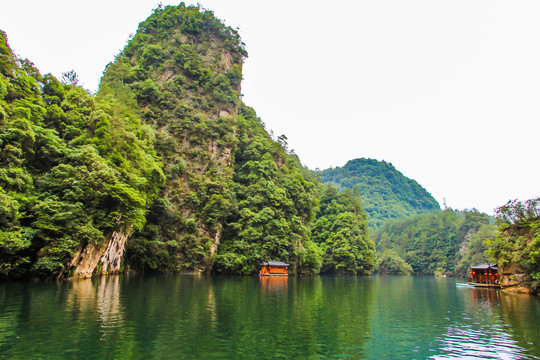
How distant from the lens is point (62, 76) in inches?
1756

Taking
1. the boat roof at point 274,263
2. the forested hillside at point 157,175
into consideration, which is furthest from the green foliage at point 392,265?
the boat roof at point 274,263

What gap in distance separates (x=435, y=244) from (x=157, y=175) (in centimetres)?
9285

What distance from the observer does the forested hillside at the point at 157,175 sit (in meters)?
25.4

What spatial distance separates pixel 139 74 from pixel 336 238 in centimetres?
4963

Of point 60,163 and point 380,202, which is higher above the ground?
point 380,202

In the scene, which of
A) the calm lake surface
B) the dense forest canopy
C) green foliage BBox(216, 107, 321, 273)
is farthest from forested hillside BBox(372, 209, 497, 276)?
the calm lake surface

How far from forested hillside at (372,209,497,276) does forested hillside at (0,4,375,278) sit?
982 inches

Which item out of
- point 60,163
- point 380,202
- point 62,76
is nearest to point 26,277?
point 60,163

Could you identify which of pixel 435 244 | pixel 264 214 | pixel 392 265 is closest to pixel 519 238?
pixel 264 214

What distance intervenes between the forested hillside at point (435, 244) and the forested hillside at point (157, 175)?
24944mm

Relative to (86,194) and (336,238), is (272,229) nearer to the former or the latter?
(336,238)

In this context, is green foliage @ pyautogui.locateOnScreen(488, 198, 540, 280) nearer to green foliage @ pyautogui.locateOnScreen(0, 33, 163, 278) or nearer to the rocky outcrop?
green foliage @ pyautogui.locateOnScreen(0, 33, 163, 278)

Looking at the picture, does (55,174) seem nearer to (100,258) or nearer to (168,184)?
(100,258)

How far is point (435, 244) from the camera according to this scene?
104000 mm
